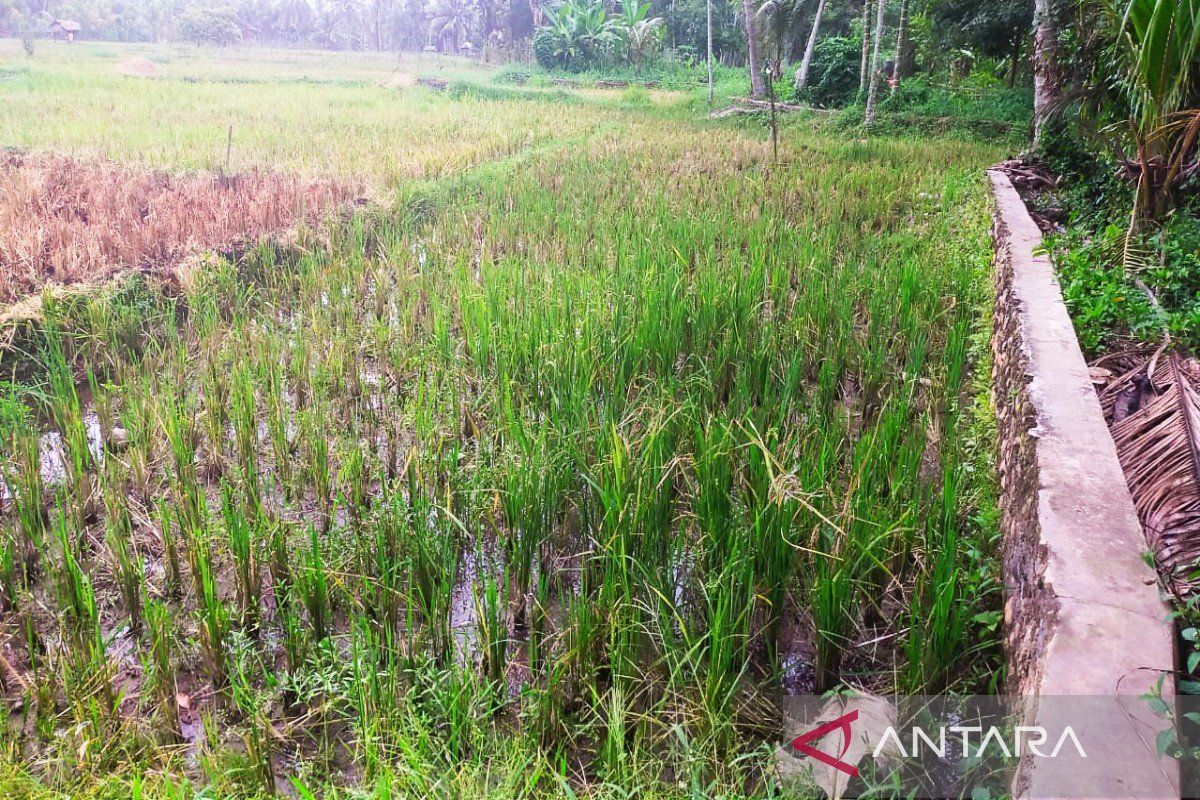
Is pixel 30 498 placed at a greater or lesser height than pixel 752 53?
lesser

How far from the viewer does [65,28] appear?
484 inches

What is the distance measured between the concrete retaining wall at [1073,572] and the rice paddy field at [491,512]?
0.13 metres

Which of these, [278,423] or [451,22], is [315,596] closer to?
[278,423]

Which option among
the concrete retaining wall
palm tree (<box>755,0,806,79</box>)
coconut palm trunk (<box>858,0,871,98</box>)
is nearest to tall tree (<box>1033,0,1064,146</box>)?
coconut palm trunk (<box>858,0,871,98</box>)

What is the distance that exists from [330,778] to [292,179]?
5.87 m

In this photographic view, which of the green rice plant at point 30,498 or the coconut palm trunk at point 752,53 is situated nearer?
the green rice plant at point 30,498

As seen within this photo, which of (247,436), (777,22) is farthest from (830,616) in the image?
(777,22)

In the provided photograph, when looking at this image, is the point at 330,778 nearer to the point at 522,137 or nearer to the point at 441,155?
the point at 441,155

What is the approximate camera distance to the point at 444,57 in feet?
85.6

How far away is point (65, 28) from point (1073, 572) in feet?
51.1

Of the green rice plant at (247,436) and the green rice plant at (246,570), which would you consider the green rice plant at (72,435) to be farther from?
the green rice plant at (246,570)

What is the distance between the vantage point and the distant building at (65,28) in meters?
12.2

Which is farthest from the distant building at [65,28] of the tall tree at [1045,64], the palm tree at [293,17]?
the palm tree at [293,17]

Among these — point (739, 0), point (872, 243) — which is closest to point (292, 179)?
point (872, 243)
